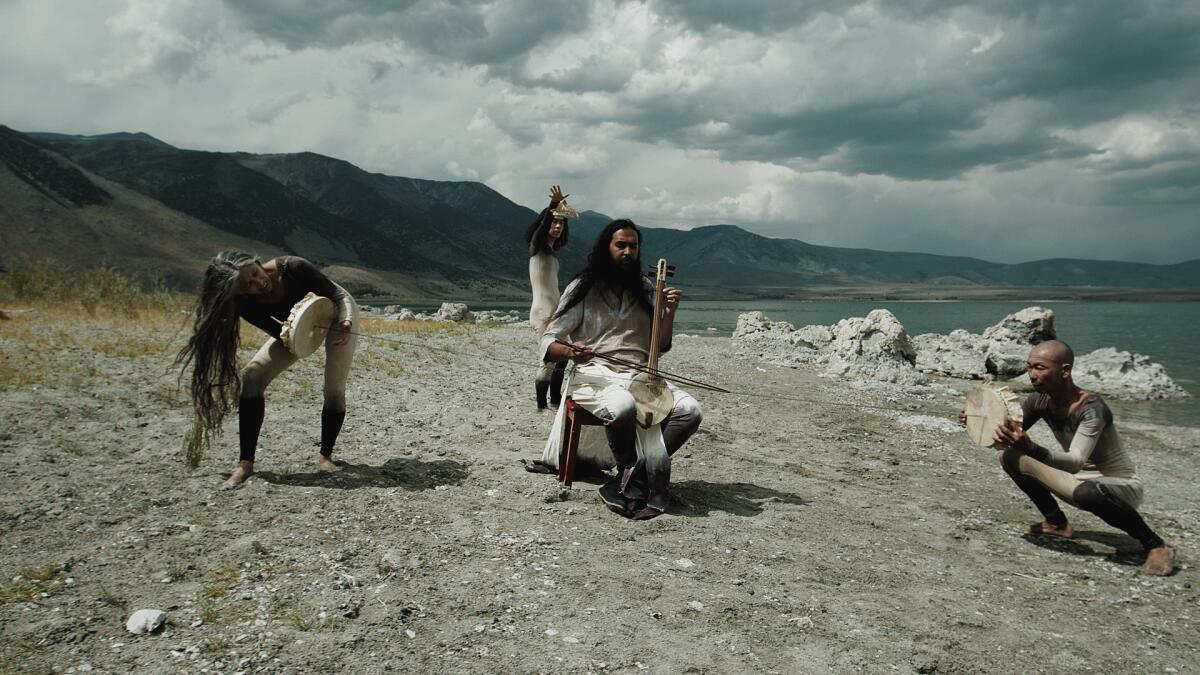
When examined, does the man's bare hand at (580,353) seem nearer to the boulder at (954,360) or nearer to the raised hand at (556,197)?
the raised hand at (556,197)

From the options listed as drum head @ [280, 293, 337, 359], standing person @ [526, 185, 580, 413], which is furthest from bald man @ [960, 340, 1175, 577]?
drum head @ [280, 293, 337, 359]

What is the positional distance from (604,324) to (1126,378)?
20656 millimetres

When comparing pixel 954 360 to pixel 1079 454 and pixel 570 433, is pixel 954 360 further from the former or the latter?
pixel 570 433

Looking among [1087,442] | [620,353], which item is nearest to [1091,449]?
[1087,442]

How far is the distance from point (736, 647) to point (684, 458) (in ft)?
13.8

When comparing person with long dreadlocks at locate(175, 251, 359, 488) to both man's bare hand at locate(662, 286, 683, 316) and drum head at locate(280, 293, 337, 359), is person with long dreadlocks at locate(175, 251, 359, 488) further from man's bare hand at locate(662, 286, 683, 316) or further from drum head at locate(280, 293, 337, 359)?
man's bare hand at locate(662, 286, 683, 316)

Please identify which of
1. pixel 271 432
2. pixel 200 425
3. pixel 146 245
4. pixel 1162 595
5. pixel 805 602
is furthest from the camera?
pixel 146 245

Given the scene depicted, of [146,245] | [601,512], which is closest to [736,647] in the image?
[601,512]

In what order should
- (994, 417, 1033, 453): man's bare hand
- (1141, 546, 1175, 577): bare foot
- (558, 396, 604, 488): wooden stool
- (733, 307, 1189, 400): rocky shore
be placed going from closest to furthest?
1. (1141, 546, 1175, 577): bare foot
2. (994, 417, 1033, 453): man's bare hand
3. (558, 396, 604, 488): wooden stool
4. (733, 307, 1189, 400): rocky shore

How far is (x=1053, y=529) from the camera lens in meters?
5.72

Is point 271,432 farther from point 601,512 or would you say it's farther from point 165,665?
point 165,665

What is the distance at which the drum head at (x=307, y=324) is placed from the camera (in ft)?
18.4

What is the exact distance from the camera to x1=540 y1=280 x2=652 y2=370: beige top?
5.99 meters

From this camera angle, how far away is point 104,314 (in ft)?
52.9
